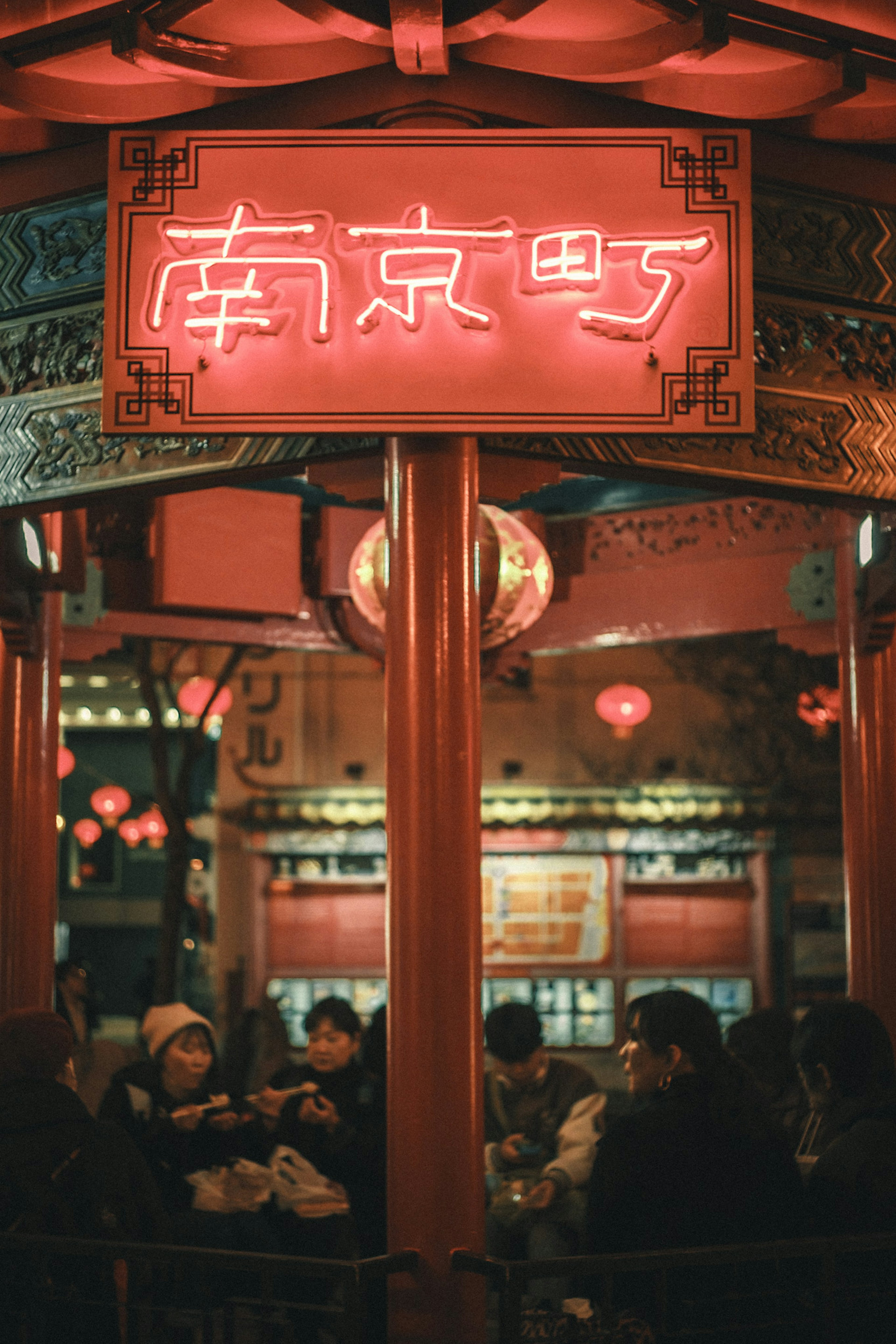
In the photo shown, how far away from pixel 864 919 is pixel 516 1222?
2253 mm

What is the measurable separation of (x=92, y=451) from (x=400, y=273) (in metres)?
1.41

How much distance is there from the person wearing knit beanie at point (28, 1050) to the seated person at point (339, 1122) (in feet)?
6.50

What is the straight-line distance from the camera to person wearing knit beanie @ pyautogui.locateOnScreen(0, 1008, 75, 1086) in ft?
12.0

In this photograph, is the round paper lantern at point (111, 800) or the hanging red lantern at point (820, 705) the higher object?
the hanging red lantern at point (820, 705)

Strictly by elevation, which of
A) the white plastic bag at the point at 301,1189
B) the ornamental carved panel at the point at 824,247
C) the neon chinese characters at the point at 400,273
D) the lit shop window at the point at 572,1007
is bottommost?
the lit shop window at the point at 572,1007

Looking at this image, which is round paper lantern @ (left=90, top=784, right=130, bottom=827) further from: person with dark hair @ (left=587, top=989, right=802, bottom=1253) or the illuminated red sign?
person with dark hair @ (left=587, top=989, right=802, bottom=1253)

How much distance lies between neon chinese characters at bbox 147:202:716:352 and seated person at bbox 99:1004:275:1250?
302 centimetres

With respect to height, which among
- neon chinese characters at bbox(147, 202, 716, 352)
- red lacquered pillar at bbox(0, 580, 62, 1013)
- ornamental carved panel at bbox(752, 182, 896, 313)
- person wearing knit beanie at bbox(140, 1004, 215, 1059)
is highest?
ornamental carved panel at bbox(752, 182, 896, 313)

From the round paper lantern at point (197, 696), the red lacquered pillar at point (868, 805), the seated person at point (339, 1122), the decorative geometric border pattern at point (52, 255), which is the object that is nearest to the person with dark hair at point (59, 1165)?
the seated person at point (339, 1122)

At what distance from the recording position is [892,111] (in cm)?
433

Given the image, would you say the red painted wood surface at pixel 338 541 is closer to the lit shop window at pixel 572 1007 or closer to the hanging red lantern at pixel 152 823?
the lit shop window at pixel 572 1007

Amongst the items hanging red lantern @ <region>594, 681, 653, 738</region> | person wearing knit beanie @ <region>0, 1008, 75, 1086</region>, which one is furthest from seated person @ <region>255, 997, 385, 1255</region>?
hanging red lantern @ <region>594, 681, 653, 738</region>

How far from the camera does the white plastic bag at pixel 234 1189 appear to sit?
5043 millimetres

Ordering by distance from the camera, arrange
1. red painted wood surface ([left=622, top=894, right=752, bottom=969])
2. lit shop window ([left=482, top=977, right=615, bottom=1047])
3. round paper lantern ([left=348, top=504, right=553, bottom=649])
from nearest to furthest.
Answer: round paper lantern ([left=348, top=504, right=553, bottom=649])
lit shop window ([left=482, top=977, right=615, bottom=1047])
red painted wood surface ([left=622, top=894, right=752, bottom=969])
